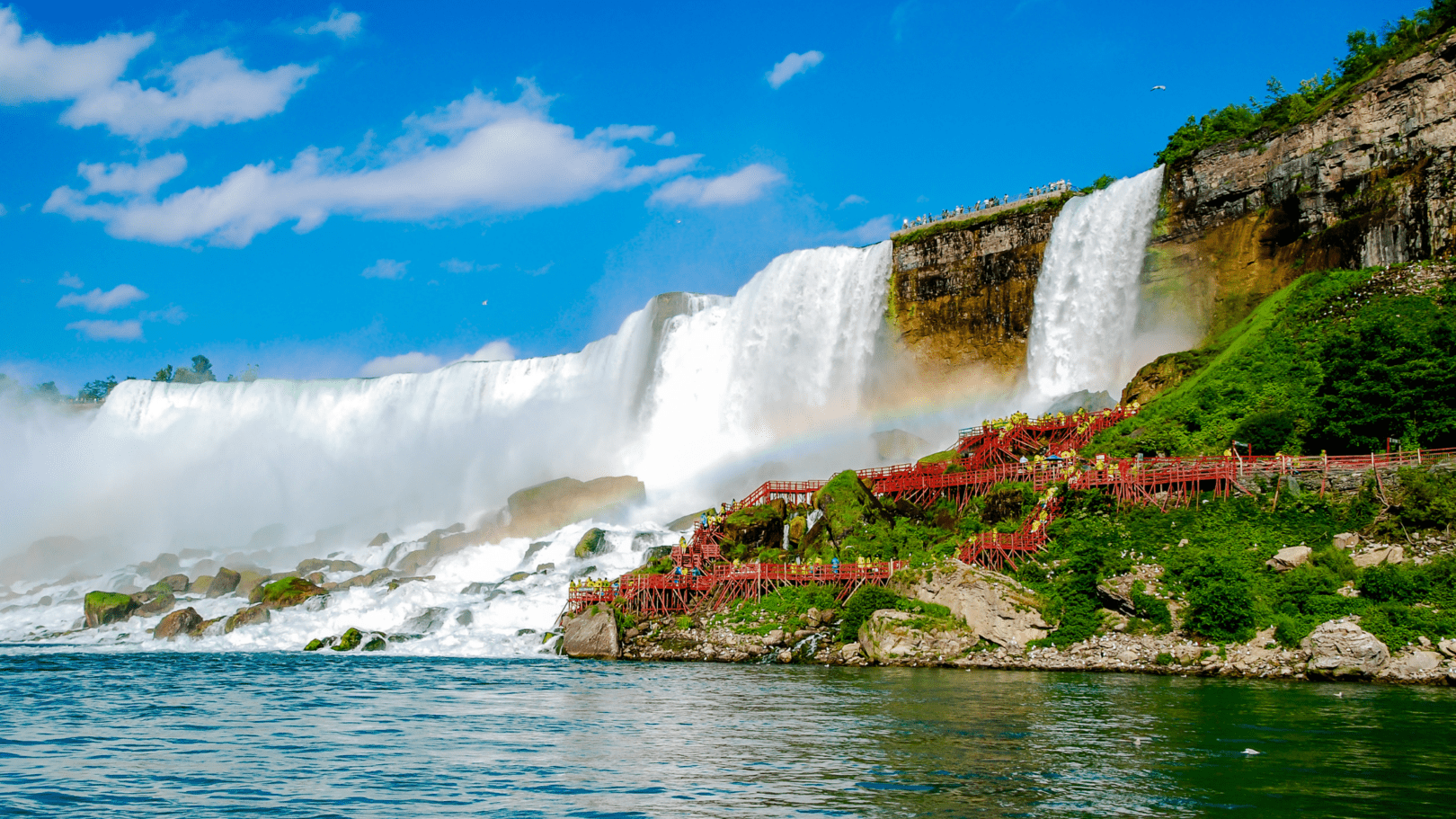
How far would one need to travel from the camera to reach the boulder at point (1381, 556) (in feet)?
91.7

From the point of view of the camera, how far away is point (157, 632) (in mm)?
44906

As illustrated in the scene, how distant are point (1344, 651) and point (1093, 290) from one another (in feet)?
102

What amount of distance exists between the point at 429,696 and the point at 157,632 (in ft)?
84.6

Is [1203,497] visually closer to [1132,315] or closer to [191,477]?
[1132,315]

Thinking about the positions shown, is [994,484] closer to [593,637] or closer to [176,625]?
[593,637]

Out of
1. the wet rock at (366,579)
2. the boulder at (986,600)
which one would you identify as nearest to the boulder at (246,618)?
the wet rock at (366,579)

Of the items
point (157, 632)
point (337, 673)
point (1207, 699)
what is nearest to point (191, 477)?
point (157, 632)

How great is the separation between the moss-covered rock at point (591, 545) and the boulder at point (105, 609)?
2017cm

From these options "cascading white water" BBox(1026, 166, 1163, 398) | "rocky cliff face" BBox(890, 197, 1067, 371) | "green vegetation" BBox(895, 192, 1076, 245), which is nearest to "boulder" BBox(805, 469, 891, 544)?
"cascading white water" BBox(1026, 166, 1163, 398)

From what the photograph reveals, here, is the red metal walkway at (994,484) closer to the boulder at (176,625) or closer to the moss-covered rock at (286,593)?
the moss-covered rock at (286,593)

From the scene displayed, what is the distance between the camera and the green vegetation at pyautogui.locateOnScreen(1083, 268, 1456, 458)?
34.2m

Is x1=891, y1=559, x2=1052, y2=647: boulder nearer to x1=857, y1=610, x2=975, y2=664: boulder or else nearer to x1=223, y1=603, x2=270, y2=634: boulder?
x1=857, y1=610, x2=975, y2=664: boulder

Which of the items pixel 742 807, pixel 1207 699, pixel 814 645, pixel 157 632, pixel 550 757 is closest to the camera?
pixel 742 807

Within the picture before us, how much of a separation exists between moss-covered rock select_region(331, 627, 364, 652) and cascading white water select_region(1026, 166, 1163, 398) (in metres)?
34.1
